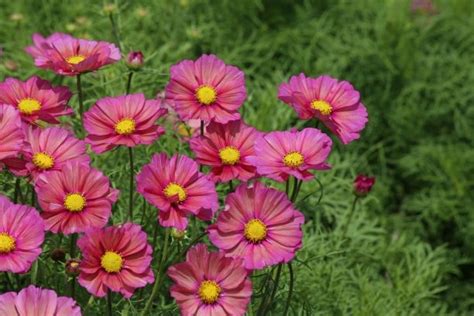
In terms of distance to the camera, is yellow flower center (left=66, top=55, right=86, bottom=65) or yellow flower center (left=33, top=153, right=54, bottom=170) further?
yellow flower center (left=66, top=55, right=86, bottom=65)

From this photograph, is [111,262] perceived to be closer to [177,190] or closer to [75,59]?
[177,190]

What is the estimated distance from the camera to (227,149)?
1.16 m

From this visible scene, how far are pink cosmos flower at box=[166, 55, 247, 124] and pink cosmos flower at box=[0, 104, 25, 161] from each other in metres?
0.21

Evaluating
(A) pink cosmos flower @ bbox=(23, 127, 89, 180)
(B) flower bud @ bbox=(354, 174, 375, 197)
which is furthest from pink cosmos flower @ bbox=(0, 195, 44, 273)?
(B) flower bud @ bbox=(354, 174, 375, 197)

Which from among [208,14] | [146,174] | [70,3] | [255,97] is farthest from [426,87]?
[146,174]

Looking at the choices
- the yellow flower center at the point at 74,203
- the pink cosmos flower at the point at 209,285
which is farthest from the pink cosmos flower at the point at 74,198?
the pink cosmos flower at the point at 209,285

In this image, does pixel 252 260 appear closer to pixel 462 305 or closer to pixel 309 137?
pixel 309 137

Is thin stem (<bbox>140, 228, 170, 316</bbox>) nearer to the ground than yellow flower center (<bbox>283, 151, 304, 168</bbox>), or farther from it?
nearer to the ground

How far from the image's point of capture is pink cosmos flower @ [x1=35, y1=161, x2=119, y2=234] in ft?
3.55

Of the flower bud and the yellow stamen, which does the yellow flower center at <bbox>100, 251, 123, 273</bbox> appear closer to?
the yellow stamen

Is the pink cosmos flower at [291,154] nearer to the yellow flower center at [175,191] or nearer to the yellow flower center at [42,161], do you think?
the yellow flower center at [175,191]

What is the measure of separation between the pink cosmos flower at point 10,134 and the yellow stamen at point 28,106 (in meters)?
0.10

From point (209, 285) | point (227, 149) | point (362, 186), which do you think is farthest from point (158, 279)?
point (362, 186)

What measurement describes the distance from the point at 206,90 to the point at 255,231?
23 centimetres
